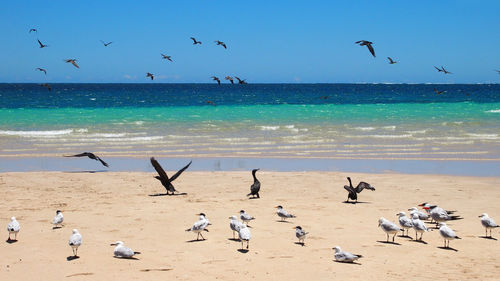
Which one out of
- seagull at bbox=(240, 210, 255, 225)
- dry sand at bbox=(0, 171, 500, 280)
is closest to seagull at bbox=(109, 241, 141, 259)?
dry sand at bbox=(0, 171, 500, 280)

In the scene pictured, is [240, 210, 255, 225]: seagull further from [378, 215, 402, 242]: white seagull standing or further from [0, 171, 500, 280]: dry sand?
[378, 215, 402, 242]: white seagull standing

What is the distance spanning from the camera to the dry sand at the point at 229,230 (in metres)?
7.38

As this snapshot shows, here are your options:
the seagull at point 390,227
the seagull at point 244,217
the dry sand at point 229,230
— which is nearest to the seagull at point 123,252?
the dry sand at point 229,230

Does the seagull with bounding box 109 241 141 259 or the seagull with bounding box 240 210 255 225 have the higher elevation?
the seagull with bounding box 240 210 255 225

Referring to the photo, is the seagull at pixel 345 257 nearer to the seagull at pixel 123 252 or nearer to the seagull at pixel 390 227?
the seagull at pixel 390 227

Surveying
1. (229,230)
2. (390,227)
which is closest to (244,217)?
(229,230)

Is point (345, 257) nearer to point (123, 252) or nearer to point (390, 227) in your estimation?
point (390, 227)

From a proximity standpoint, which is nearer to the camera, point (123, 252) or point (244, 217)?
point (123, 252)

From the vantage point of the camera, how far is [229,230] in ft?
31.5

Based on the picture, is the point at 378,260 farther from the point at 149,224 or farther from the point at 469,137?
the point at 469,137

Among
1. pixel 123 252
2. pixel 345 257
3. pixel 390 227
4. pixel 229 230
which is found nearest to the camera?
pixel 345 257

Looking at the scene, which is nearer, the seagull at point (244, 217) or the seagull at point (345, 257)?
the seagull at point (345, 257)

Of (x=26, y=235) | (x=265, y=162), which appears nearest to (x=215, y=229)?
(x=26, y=235)

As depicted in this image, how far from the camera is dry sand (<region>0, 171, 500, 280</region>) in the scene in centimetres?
738
